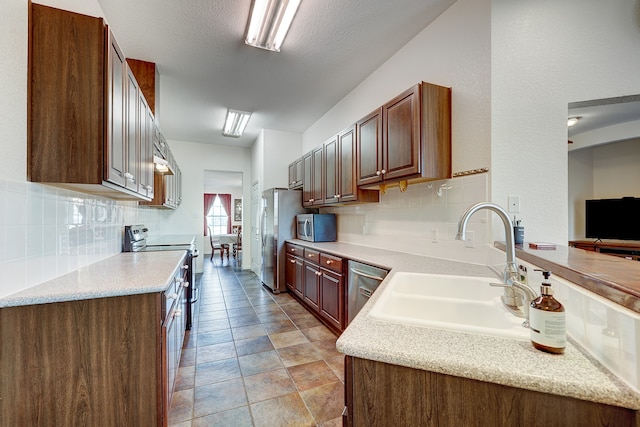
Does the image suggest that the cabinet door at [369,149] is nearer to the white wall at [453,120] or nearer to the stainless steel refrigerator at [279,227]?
the white wall at [453,120]

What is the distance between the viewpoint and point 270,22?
2301mm

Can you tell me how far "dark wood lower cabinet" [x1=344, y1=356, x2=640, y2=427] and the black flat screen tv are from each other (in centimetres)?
523

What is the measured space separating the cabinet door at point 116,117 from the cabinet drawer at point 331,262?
73.3 inches

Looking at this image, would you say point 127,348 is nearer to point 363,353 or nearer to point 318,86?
point 363,353

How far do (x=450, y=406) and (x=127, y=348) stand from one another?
4.70ft

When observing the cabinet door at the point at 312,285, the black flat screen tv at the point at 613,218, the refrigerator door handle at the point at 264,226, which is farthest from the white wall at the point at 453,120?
the black flat screen tv at the point at 613,218

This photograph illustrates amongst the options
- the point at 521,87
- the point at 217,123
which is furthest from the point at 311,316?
the point at 217,123

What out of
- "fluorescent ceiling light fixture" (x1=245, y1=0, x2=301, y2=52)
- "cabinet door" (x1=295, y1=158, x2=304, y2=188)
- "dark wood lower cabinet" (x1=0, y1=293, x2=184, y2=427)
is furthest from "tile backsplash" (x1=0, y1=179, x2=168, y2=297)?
"cabinet door" (x1=295, y1=158, x2=304, y2=188)

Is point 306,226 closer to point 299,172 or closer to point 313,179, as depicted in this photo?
point 313,179

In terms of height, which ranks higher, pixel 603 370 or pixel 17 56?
pixel 17 56

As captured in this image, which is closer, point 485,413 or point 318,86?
point 485,413

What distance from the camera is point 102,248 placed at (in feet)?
7.17

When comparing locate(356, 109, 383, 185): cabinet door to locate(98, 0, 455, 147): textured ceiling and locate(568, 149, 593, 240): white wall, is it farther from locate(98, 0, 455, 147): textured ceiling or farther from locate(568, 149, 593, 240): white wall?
locate(568, 149, 593, 240): white wall

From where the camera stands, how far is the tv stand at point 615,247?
12.4 ft
